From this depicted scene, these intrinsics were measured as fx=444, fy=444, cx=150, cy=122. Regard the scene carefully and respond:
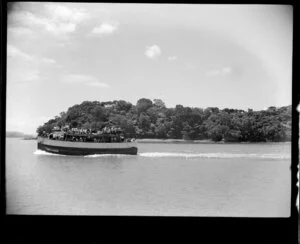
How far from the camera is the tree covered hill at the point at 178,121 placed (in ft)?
10.00

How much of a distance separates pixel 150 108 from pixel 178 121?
218mm

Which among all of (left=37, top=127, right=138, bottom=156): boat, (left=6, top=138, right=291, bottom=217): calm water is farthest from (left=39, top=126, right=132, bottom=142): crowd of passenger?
(left=6, top=138, right=291, bottom=217): calm water

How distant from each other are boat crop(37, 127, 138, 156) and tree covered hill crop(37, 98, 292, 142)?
0.26 ft

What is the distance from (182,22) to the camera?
119 inches

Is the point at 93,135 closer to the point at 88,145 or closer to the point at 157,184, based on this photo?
the point at 88,145

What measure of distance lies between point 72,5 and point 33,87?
0.61 m

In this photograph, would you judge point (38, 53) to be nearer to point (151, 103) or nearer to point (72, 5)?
point (72, 5)

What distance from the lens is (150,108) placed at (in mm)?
3084

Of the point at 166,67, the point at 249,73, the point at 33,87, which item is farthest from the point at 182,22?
the point at 33,87

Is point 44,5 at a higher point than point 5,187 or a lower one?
higher

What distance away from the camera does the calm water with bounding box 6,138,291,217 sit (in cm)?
295

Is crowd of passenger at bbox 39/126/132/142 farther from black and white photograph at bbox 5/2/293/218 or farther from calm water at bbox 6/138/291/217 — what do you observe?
calm water at bbox 6/138/291/217

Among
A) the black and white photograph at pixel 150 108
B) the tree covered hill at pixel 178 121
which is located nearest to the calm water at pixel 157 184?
the black and white photograph at pixel 150 108

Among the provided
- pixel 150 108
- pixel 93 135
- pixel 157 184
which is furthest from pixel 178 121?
pixel 93 135
